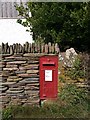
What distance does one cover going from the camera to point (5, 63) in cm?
694

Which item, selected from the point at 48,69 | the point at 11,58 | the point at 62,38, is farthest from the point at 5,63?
the point at 62,38

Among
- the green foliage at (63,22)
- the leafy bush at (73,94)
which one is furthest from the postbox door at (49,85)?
the green foliage at (63,22)

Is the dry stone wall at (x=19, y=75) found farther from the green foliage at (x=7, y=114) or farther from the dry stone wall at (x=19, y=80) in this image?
the green foliage at (x=7, y=114)

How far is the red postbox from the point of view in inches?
268

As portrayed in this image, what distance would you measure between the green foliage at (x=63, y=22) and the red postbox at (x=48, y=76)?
2.38 feet

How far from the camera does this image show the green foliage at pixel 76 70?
6785 millimetres

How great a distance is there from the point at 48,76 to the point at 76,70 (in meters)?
0.56

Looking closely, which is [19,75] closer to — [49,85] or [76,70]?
[49,85]

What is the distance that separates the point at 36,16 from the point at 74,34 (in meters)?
0.97

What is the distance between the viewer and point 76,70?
6820 mm

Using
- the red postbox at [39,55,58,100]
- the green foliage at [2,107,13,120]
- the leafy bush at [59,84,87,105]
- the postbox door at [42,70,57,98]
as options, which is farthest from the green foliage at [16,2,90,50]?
the green foliage at [2,107,13,120]

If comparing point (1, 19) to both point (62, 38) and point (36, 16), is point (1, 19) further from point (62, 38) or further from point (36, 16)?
point (62, 38)

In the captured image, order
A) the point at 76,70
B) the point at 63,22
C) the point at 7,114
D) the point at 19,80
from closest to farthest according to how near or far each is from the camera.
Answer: the point at 7,114, the point at 76,70, the point at 19,80, the point at 63,22

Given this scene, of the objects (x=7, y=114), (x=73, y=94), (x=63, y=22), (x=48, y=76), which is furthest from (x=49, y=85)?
(x=63, y=22)
